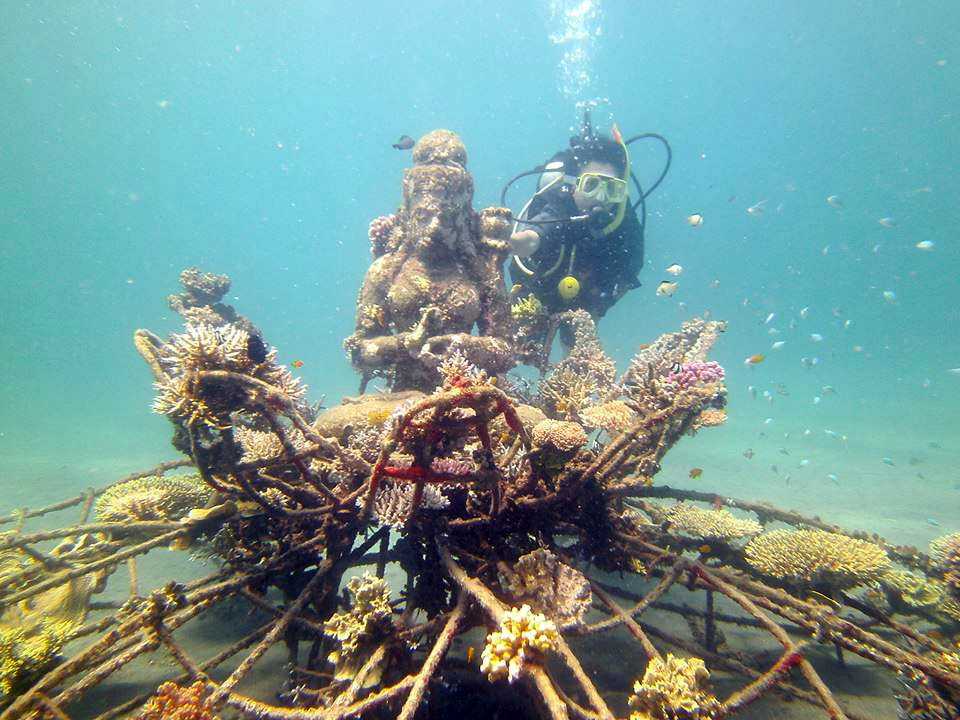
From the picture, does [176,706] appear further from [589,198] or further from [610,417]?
[589,198]

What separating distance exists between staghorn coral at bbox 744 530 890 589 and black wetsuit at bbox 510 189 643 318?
20.5ft

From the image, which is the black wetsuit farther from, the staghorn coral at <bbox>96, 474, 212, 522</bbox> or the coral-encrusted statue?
the staghorn coral at <bbox>96, 474, 212, 522</bbox>

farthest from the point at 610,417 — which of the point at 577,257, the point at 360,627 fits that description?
the point at 577,257

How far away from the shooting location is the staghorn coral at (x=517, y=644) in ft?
7.26

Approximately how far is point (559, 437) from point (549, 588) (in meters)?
1.05

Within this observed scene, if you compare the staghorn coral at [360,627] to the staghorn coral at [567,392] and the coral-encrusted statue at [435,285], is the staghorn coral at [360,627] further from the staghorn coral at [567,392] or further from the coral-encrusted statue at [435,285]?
the staghorn coral at [567,392]

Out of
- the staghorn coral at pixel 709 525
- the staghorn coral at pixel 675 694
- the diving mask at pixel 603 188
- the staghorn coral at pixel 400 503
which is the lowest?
the staghorn coral at pixel 675 694

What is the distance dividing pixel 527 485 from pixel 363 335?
490cm

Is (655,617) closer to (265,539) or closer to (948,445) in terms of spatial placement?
(265,539)

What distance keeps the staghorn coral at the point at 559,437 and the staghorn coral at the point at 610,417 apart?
4.72ft

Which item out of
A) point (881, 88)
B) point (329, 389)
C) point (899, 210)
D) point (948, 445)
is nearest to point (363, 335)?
point (948, 445)

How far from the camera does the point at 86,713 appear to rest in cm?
320

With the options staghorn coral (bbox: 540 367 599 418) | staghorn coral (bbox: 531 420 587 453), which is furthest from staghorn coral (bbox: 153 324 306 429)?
staghorn coral (bbox: 540 367 599 418)

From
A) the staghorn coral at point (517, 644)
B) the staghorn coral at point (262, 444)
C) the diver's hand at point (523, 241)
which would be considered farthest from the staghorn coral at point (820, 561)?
the diver's hand at point (523, 241)
